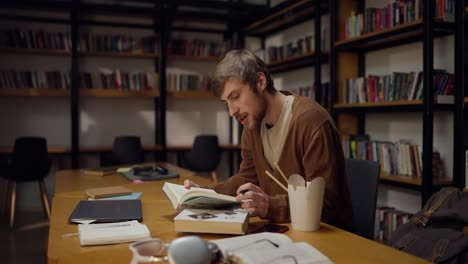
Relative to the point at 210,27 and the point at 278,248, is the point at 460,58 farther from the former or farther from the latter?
the point at 210,27

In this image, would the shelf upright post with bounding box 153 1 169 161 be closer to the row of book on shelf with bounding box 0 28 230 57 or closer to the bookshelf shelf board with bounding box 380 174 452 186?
the row of book on shelf with bounding box 0 28 230 57

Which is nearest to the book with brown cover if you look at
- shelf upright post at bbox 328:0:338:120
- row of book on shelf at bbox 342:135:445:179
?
row of book on shelf at bbox 342:135:445:179

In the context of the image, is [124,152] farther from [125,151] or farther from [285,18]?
[285,18]

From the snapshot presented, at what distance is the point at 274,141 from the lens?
1812 millimetres

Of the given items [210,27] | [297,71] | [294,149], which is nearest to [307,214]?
[294,149]

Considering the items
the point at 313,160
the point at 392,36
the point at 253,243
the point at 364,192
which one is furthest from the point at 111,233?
the point at 392,36

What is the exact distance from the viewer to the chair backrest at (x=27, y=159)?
4.45 metres

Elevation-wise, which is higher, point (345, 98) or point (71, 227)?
point (345, 98)

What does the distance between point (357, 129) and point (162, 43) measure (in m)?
2.87

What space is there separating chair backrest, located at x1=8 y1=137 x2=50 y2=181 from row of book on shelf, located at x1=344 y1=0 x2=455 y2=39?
335cm

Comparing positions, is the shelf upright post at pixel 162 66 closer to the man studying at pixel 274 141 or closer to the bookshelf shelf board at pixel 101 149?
the bookshelf shelf board at pixel 101 149

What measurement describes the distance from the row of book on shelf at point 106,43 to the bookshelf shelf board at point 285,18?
0.54 metres

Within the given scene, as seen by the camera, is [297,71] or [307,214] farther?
[297,71]

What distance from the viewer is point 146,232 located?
50.9 inches
